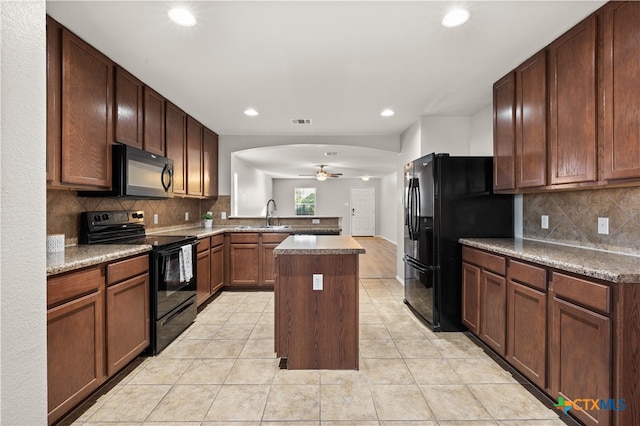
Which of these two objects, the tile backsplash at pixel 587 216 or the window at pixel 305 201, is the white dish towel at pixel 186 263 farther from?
the window at pixel 305 201

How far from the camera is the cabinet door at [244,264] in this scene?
452 centimetres

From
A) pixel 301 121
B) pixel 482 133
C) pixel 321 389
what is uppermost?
pixel 301 121

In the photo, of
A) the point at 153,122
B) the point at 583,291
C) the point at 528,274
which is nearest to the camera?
the point at 583,291

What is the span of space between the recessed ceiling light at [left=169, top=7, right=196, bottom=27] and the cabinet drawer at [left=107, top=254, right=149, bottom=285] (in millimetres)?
1635

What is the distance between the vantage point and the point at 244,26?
2072 mm

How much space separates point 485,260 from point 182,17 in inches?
110

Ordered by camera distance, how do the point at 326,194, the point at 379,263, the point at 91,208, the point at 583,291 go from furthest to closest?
the point at 326,194 < the point at 379,263 < the point at 91,208 < the point at 583,291

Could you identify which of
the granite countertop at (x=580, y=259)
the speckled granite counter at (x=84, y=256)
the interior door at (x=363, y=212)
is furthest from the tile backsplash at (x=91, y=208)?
the interior door at (x=363, y=212)

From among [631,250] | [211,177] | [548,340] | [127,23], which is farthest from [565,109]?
[211,177]

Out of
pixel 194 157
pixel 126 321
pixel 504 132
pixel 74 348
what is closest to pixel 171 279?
pixel 126 321

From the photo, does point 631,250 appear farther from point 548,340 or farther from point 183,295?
point 183,295

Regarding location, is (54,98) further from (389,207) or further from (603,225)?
(389,207)

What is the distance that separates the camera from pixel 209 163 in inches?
188

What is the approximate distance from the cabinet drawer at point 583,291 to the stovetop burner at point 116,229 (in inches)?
111
